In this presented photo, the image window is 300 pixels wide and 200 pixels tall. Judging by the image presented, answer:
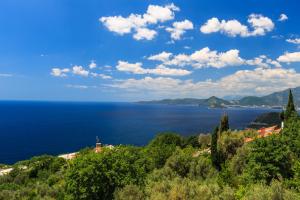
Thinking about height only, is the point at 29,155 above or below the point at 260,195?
below

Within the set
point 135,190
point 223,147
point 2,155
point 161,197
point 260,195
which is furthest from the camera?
point 2,155

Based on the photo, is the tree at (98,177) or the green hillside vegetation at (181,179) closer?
the green hillside vegetation at (181,179)

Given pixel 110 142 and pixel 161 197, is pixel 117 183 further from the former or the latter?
pixel 110 142

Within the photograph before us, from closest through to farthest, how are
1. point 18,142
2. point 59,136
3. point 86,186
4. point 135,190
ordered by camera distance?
point 135,190, point 86,186, point 18,142, point 59,136

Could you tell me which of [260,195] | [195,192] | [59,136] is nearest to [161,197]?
[195,192]

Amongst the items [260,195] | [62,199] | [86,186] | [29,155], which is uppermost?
[260,195]

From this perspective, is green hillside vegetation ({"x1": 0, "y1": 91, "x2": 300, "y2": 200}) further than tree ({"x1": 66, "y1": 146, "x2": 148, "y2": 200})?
No

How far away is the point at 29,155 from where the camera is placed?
102 meters

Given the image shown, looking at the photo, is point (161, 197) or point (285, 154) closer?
point (161, 197)

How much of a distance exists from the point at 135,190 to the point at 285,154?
15.0 metres

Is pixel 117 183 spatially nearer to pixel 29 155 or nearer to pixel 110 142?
pixel 29 155

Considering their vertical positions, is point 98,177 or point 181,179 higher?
point 98,177

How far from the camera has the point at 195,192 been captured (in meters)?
19.5

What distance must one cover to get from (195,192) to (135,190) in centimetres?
479
